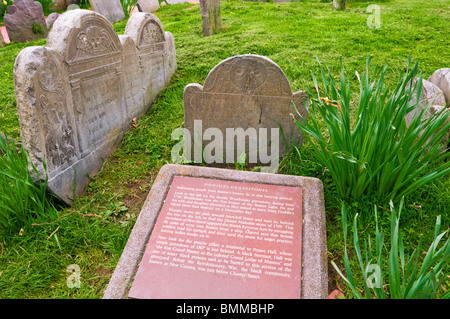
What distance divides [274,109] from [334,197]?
2.70ft

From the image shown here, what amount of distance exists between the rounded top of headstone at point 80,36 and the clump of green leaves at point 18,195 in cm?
78

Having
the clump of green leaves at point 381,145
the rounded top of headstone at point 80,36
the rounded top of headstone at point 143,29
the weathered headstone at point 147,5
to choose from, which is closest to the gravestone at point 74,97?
the rounded top of headstone at point 80,36

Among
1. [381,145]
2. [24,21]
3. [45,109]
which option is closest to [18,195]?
A: [45,109]

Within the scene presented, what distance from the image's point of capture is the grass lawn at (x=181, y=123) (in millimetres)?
2111

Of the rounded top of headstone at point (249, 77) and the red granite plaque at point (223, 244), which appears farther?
the rounded top of headstone at point (249, 77)

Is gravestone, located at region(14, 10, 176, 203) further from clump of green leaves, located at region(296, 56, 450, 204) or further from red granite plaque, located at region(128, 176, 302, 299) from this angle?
clump of green leaves, located at region(296, 56, 450, 204)

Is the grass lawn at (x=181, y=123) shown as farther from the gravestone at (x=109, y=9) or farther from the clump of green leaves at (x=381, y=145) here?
the gravestone at (x=109, y=9)

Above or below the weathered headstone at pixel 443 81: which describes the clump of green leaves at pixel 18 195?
below

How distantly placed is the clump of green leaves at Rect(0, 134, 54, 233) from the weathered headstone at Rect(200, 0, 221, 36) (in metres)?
4.01

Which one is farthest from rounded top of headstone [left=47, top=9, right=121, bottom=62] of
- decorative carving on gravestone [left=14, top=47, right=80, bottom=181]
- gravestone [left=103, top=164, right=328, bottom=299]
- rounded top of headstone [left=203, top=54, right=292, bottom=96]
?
gravestone [left=103, top=164, right=328, bottom=299]

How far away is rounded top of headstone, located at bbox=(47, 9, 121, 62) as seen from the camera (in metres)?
2.47

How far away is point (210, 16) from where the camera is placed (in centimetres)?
559

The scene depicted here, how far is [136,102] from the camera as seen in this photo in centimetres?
350

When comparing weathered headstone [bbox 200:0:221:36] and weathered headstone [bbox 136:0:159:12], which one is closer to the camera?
weathered headstone [bbox 200:0:221:36]
